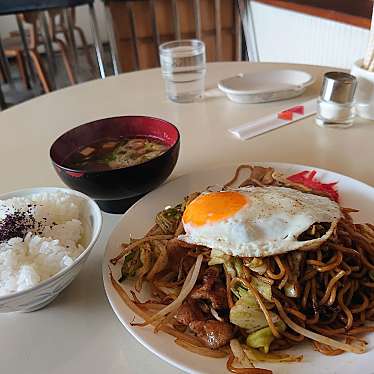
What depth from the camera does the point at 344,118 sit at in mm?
1581

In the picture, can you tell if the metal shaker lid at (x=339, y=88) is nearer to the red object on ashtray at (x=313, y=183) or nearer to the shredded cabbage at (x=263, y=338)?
the red object on ashtray at (x=313, y=183)

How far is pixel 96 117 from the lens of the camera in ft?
6.16

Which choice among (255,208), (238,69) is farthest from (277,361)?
(238,69)

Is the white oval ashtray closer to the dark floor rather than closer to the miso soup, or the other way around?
the miso soup

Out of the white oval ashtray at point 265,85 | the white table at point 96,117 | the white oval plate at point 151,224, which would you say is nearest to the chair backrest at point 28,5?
the white table at point 96,117

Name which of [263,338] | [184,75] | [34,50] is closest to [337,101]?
[184,75]

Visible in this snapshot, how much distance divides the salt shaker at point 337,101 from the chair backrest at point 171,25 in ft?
8.43

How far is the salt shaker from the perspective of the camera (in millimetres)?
1521

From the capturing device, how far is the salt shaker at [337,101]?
1521mm

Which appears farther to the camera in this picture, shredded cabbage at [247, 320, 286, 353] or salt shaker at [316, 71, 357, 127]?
salt shaker at [316, 71, 357, 127]

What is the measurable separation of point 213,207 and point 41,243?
0.37m

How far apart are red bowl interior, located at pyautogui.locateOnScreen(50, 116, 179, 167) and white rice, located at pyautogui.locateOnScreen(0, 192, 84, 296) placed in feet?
0.68

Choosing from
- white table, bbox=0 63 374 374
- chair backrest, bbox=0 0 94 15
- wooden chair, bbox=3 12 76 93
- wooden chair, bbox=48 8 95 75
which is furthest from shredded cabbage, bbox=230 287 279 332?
wooden chair, bbox=48 8 95 75

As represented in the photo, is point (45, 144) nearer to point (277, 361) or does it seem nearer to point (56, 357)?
point (56, 357)
